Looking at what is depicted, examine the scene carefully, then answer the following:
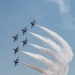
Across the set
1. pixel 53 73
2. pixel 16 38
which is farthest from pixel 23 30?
pixel 53 73

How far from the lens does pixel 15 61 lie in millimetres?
180500

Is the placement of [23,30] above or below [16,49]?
above

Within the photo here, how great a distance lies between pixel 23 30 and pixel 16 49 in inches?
511

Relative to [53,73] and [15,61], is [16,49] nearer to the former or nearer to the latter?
[15,61]

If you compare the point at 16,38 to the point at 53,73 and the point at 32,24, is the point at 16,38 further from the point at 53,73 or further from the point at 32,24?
the point at 53,73

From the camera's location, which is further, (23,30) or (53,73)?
(23,30)

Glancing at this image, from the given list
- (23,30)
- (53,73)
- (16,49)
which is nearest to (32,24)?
(23,30)

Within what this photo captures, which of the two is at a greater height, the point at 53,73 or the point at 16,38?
the point at 16,38

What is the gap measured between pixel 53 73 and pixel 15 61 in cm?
2567

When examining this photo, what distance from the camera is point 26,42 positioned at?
18050 centimetres

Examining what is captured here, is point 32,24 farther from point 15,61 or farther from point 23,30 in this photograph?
→ point 15,61

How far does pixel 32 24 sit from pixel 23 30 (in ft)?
25.2

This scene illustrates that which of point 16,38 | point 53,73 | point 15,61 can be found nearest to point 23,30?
point 16,38

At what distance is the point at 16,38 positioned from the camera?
182 m
